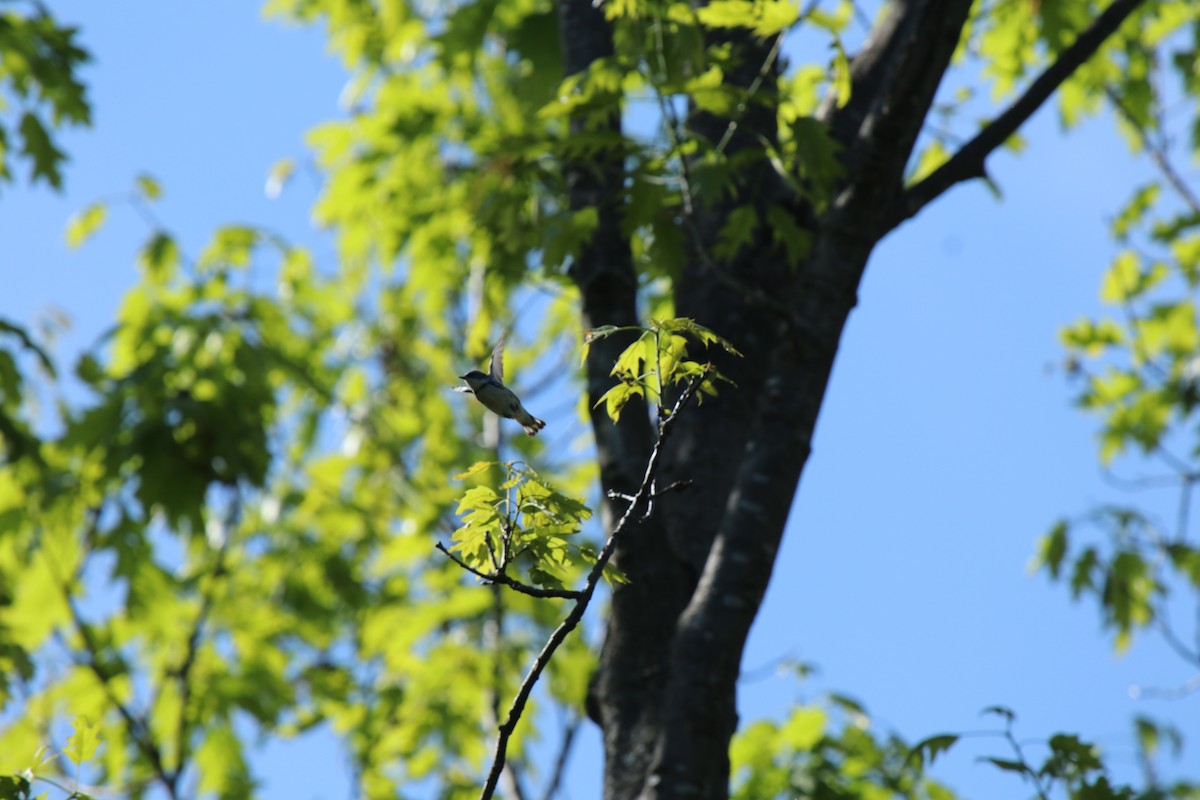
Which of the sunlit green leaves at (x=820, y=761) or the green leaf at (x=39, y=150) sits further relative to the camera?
the green leaf at (x=39, y=150)

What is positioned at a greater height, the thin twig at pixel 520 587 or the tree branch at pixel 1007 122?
the tree branch at pixel 1007 122

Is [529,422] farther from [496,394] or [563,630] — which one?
[563,630]

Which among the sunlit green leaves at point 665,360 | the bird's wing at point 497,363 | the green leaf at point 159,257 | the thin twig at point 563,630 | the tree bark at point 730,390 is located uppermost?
the green leaf at point 159,257

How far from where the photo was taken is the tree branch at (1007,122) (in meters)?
3.57

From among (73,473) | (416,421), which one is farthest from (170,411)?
(416,421)

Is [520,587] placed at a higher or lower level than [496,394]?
lower

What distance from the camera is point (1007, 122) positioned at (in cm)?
360

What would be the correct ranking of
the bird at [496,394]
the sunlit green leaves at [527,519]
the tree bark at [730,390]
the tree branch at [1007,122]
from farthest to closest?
the tree branch at [1007,122] → the tree bark at [730,390] → the bird at [496,394] → the sunlit green leaves at [527,519]

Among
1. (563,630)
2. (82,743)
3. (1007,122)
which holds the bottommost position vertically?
(82,743)

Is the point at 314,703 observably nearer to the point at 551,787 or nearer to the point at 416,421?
the point at 416,421

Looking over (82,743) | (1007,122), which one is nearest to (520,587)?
(82,743)

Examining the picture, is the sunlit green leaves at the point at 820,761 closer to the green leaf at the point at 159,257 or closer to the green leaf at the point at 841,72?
the green leaf at the point at 841,72

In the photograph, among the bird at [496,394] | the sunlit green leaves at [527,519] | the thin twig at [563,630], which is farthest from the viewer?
the bird at [496,394]

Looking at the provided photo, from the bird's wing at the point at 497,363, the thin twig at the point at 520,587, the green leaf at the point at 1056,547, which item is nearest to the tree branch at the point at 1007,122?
the bird's wing at the point at 497,363
